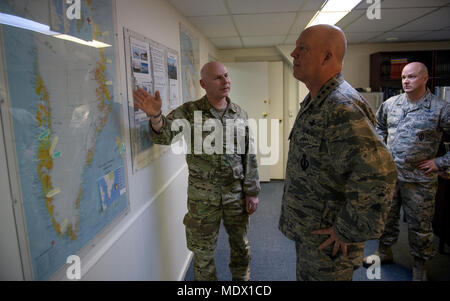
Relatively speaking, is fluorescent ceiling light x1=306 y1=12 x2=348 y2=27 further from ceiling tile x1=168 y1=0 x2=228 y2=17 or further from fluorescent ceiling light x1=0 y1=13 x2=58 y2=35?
fluorescent ceiling light x1=0 y1=13 x2=58 y2=35

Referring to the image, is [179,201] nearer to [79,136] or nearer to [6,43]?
[79,136]

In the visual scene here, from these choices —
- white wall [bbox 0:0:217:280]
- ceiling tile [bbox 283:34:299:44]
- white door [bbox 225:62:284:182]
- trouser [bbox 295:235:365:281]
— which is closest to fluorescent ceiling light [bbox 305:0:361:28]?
ceiling tile [bbox 283:34:299:44]

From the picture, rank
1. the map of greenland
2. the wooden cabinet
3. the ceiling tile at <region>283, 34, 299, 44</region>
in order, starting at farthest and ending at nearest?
the wooden cabinet < the ceiling tile at <region>283, 34, 299, 44</region> < the map of greenland

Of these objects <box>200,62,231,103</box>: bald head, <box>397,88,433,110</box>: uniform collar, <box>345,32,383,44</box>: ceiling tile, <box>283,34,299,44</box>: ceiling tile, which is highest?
<box>283,34,299,44</box>: ceiling tile

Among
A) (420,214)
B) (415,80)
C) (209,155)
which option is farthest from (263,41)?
(420,214)

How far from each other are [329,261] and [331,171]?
1.25 feet

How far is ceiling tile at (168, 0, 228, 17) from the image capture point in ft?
6.87

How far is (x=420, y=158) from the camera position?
2059 mm

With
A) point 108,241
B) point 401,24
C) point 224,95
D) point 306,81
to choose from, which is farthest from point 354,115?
point 401,24

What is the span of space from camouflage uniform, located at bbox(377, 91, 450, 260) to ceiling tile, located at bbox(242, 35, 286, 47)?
207 centimetres

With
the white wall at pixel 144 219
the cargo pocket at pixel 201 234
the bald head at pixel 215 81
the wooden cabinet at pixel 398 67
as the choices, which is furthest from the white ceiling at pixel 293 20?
the cargo pocket at pixel 201 234

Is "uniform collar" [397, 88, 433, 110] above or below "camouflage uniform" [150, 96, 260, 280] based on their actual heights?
above

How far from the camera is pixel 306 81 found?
3.88 ft
